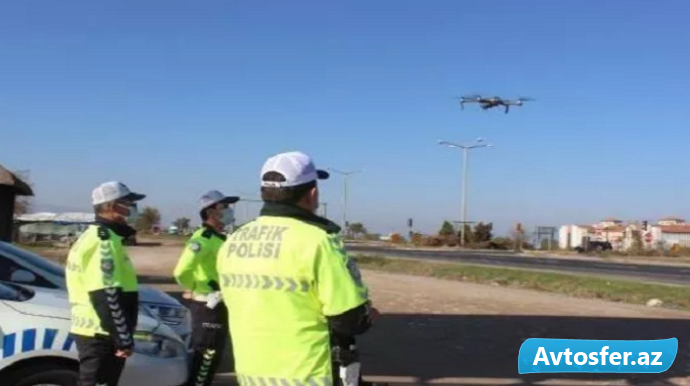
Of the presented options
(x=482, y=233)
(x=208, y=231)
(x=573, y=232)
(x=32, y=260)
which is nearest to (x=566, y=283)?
(x=208, y=231)

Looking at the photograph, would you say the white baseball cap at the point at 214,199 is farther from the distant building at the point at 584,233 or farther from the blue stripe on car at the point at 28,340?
the distant building at the point at 584,233

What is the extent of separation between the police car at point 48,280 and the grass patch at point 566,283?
515 inches

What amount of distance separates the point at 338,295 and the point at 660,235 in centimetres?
11202

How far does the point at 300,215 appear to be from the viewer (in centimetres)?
297

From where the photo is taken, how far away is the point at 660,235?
350 ft

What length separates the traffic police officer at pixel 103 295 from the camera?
14.7 ft

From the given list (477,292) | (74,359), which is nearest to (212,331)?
(74,359)

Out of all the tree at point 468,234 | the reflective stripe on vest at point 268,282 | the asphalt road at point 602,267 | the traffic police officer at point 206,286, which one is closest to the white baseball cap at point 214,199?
the traffic police officer at point 206,286

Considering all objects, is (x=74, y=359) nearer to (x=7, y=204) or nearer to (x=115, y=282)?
(x=115, y=282)

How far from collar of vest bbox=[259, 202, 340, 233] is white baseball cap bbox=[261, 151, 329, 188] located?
78 mm

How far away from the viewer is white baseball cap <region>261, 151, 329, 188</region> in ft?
9.83

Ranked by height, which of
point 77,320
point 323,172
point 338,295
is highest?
point 323,172

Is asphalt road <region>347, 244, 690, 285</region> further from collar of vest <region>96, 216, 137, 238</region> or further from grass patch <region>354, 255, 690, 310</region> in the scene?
collar of vest <region>96, 216, 137, 238</region>

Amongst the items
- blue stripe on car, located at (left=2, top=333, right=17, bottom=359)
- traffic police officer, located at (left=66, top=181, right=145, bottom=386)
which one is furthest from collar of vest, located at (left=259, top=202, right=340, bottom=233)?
blue stripe on car, located at (left=2, top=333, right=17, bottom=359)
